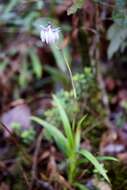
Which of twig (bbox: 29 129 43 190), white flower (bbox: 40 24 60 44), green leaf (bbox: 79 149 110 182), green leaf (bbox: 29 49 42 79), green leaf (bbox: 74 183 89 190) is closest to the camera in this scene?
white flower (bbox: 40 24 60 44)

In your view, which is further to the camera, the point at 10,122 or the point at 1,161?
the point at 10,122

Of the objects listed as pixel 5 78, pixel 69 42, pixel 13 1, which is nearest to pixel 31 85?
pixel 5 78

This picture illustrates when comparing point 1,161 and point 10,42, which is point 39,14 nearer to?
point 10,42

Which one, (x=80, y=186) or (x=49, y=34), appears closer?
(x=49, y=34)

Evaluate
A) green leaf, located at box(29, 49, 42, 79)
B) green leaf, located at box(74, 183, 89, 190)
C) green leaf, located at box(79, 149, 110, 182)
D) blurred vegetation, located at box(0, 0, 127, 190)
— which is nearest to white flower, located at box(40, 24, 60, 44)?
blurred vegetation, located at box(0, 0, 127, 190)

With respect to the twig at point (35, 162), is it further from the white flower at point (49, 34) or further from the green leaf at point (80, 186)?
the white flower at point (49, 34)

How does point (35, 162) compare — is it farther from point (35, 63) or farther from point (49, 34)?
point (35, 63)

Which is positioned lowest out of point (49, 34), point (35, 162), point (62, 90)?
point (35, 162)

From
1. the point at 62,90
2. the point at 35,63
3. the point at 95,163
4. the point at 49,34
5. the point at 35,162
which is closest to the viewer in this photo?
the point at 49,34

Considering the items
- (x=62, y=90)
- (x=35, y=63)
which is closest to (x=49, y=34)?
(x=62, y=90)

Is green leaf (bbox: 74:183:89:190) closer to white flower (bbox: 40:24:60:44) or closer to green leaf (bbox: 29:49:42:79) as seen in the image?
white flower (bbox: 40:24:60:44)

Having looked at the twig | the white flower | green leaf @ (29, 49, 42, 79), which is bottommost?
the twig
